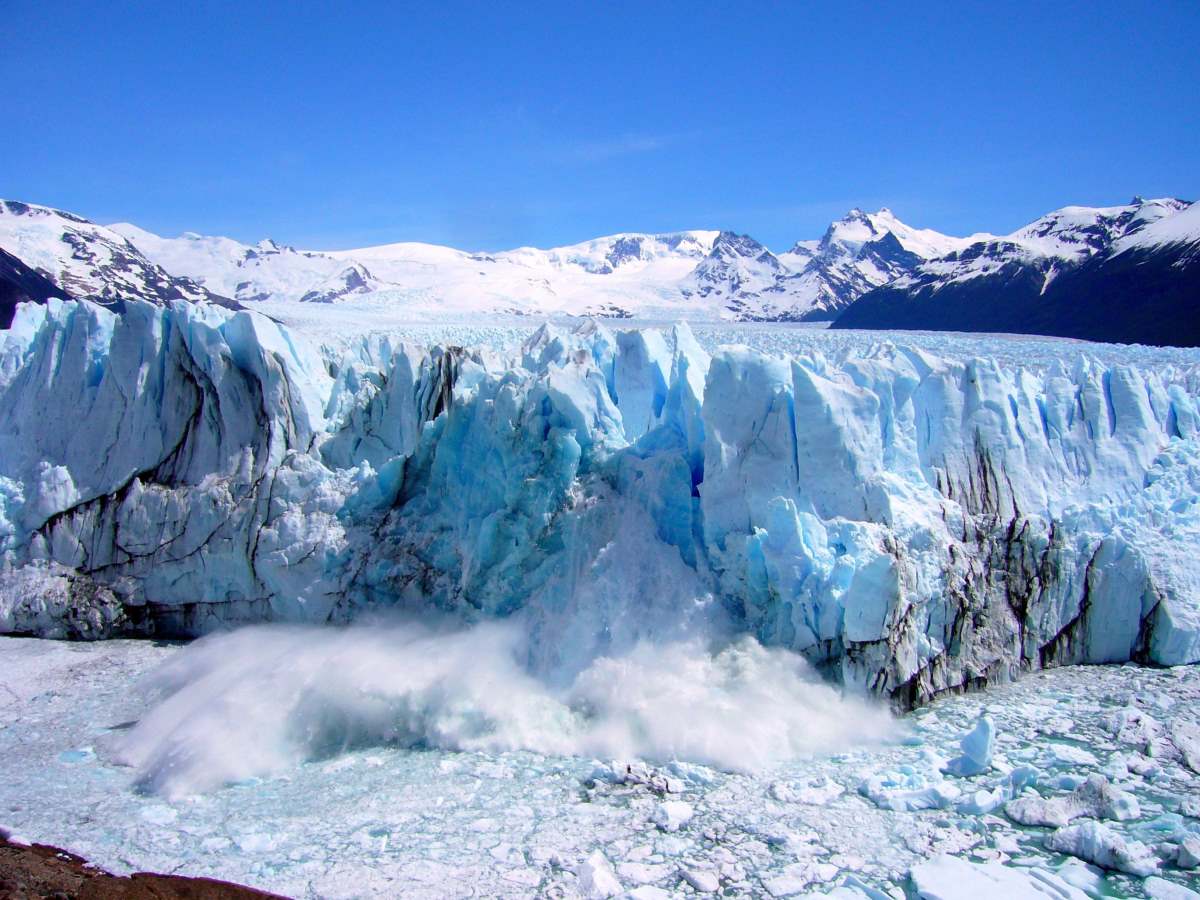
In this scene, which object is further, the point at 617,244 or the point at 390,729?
the point at 617,244

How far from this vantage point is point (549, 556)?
8883 millimetres

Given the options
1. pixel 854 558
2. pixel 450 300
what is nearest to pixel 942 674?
pixel 854 558

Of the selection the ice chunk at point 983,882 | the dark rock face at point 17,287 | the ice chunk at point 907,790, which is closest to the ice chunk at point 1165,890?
the ice chunk at point 983,882

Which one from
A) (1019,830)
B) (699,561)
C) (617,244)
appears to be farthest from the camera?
(617,244)

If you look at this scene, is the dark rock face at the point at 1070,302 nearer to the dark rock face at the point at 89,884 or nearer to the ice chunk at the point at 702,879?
the ice chunk at the point at 702,879

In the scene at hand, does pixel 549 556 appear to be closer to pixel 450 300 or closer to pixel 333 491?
pixel 333 491

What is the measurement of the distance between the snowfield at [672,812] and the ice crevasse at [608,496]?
3.19 ft

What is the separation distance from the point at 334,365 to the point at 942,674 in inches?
344

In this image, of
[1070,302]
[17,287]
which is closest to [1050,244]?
[1070,302]

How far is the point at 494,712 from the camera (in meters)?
7.46

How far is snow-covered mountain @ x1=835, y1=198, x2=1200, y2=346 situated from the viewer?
3291cm

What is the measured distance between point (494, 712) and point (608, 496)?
247 centimetres

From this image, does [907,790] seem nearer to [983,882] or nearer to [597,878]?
[983,882]

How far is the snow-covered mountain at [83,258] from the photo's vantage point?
45156 mm
